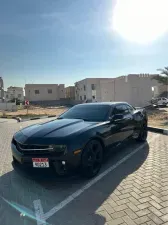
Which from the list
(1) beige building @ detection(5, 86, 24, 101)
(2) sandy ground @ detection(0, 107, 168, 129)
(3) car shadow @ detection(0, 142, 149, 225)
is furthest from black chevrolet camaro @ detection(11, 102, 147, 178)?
(1) beige building @ detection(5, 86, 24, 101)

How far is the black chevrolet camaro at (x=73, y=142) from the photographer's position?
136 inches

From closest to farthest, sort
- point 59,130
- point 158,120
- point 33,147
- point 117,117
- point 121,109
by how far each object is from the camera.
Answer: point 33,147
point 59,130
point 117,117
point 121,109
point 158,120

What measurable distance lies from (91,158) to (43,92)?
59348 mm

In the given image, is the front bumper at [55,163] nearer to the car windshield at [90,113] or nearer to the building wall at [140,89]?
the car windshield at [90,113]

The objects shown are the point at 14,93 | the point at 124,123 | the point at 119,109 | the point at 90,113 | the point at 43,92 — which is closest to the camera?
the point at 90,113

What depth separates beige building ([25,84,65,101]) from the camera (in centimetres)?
6069

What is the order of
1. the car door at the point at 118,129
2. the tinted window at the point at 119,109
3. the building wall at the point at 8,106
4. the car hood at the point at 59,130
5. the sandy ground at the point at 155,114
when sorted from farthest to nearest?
the building wall at the point at 8,106, the sandy ground at the point at 155,114, the tinted window at the point at 119,109, the car door at the point at 118,129, the car hood at the point at 59,130

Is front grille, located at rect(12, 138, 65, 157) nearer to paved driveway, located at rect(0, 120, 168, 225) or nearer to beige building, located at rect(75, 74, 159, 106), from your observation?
paved driveway, located at rect(0, 120, 168, 225)

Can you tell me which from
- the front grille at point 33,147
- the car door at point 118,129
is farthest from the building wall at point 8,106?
the front grille at point 33,147

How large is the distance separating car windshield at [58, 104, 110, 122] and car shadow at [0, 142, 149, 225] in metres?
1.18

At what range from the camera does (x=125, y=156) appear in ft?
17.8

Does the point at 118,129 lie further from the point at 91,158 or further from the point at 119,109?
the point at 91,158

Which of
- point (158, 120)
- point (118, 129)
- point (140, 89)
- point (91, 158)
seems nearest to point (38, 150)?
point (91, 158)

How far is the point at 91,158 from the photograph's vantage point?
13.0 ft
